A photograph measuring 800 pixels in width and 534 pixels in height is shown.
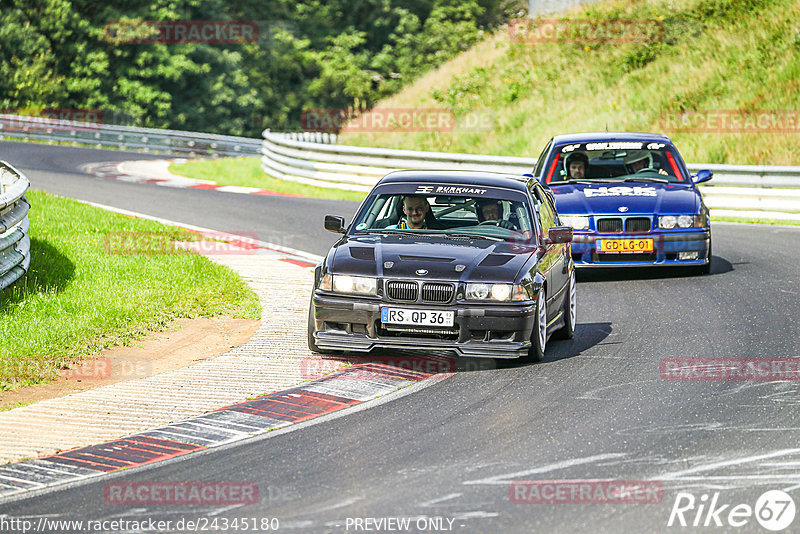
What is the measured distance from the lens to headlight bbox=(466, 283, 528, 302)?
364 inches

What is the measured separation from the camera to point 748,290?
13273 mm

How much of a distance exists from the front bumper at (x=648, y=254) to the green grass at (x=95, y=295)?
3830 millimetres

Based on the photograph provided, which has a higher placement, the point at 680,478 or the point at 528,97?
the point at 528,97

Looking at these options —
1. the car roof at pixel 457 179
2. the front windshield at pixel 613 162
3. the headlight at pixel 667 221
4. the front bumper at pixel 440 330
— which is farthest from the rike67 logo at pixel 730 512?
the front windshield at pixel 613 162

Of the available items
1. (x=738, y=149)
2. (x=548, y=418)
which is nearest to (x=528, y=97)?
(x=738, y=149)

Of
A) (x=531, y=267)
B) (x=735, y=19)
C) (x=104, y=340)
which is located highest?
(x=735, y=19)

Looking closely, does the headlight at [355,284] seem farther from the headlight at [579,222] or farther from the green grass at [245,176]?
the green grass at [245,176]

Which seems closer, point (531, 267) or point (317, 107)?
point (531, 267)

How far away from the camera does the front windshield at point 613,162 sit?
15.1m

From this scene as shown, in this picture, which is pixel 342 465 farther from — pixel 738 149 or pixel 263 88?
pixel 263 88

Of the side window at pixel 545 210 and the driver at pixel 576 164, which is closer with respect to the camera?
the side window at pixel 545 210

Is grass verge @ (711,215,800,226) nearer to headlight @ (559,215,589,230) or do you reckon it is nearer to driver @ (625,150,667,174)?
driver @ (625,150,667,174)

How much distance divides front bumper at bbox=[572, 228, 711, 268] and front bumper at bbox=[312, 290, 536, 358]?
185 inches

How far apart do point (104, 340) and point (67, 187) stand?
15.4 meters
